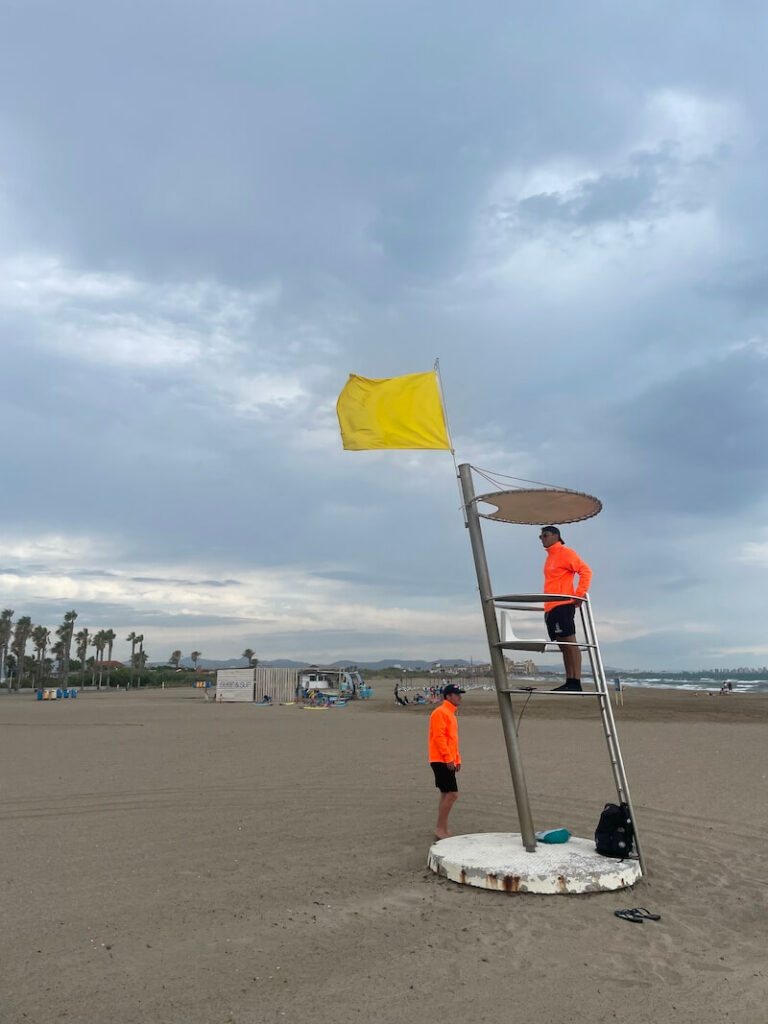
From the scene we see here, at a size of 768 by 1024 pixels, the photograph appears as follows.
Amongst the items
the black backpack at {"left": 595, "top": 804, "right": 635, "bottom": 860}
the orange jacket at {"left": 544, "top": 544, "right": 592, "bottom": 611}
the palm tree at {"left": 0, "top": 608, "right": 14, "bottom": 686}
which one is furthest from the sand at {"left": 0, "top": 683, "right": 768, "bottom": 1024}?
the palm tree at {"left": 0, "top": 608, "right": 14, "bottom": 686}

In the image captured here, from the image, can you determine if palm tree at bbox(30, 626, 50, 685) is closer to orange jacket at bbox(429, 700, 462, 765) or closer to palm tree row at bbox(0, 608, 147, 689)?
palm tree row at bbox(0, 608, 147, 689)

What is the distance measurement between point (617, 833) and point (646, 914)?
1003mm

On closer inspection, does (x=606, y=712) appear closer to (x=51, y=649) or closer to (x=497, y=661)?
(x=497, y=661)

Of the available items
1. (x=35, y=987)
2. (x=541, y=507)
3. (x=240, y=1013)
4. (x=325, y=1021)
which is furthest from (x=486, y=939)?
(x=541, y=507)

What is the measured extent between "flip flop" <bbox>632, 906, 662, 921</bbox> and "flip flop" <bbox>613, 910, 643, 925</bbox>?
28 millimetres

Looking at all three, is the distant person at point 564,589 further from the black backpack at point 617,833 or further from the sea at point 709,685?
the sea at point 709,685

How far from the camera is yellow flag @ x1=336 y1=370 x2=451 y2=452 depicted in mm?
7707

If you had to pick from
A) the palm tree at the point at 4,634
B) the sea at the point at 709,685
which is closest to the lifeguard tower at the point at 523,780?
the sea at the point at 709,685

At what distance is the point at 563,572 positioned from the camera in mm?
7465

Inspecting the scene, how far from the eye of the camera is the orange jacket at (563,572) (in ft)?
24.2

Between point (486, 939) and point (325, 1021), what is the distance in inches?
67.1

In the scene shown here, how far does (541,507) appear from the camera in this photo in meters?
7.54

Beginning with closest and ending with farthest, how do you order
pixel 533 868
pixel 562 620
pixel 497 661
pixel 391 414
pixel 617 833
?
pixel 533 868 < pixel 617 833 < pixel 497 661 < pixel 562 620 < pixel 391 414

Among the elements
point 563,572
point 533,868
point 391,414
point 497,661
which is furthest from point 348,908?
point 391,414
